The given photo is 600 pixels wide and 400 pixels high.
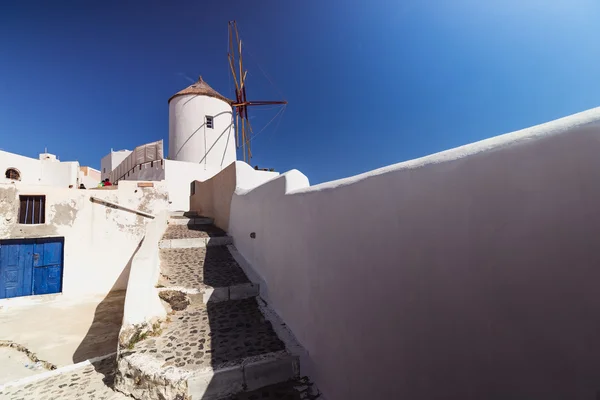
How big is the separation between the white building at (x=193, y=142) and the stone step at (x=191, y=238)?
783 cm

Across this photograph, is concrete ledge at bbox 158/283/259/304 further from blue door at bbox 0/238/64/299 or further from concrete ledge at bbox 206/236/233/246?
blue door at bbox 0/238/64/299

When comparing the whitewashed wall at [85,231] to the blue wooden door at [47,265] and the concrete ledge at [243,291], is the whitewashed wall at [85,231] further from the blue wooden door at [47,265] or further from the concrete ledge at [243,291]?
the concrete ledge at [243,291]

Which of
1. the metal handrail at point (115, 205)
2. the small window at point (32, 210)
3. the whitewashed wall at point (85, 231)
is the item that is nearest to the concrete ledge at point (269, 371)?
the whitewashed wall at point (85, 231)

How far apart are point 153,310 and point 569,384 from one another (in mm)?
4225

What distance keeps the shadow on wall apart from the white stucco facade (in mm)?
9139

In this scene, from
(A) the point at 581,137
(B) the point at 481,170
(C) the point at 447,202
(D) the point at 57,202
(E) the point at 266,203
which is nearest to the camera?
(A) the point at 581,137

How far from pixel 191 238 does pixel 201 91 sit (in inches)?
528

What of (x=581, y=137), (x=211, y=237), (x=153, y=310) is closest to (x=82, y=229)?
(x=211, y=237)

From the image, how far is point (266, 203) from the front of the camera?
182 inches

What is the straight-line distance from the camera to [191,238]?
6449mm

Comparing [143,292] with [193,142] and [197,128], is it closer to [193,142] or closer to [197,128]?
[193,142]

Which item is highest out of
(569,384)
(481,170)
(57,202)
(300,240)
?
(57,202)

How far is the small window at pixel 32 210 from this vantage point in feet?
25.7

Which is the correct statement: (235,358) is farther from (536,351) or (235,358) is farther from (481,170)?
(481,170)
